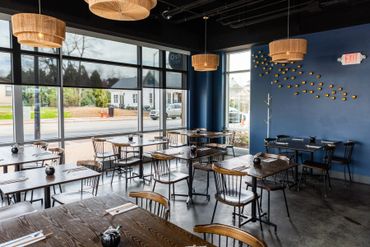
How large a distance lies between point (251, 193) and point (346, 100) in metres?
3.51

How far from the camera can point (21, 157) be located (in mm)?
3824

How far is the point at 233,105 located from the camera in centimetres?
793

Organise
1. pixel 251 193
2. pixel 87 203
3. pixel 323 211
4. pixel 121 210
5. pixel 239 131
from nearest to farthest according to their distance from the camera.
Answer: pixel 121 210 → pixel 87 203 → pixel 251 193 → pixel 323 211 → pixel 239 131

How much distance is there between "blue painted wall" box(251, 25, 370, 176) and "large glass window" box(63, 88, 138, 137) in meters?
3.48

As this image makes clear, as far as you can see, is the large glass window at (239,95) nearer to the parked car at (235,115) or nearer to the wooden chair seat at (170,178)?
the parked car at (235,115)

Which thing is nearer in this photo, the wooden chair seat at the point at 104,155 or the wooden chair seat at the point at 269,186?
the wooden chair seat at the point at 269,186

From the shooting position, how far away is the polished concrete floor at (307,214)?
10.1 ft

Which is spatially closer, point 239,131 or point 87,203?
point 87,203

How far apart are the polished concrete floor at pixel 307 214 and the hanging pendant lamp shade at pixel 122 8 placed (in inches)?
100

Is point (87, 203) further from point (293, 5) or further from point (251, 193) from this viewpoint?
point (293, 5)

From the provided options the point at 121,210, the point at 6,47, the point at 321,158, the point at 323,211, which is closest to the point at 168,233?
the point at 121,210

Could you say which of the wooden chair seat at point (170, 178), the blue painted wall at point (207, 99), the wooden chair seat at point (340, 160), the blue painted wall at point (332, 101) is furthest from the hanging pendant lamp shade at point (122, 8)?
the blue painted wall at point (207, 99)

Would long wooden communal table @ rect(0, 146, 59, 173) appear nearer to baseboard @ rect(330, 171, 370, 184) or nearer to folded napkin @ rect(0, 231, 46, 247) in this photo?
folded napkin @ rect(0, 231, 46, 247)

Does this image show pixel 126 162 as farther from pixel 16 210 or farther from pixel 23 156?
pixel 16 210
